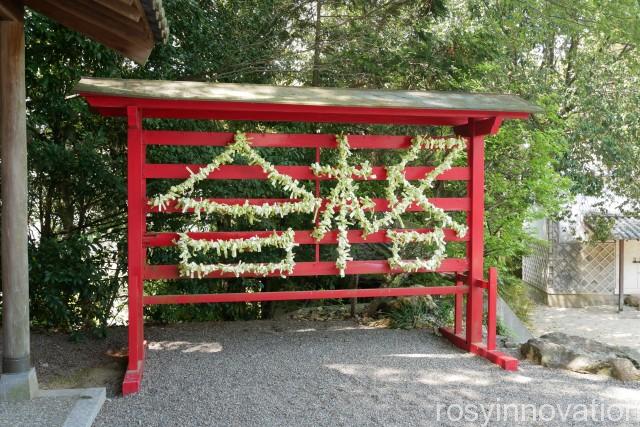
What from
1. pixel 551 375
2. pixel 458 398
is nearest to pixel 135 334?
pixel 458 398

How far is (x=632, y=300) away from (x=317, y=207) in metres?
12.3

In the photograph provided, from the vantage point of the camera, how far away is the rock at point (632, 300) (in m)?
14.4

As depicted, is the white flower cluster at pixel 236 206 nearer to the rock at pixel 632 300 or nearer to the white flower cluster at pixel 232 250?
the white flower cluster at pixel 232 250

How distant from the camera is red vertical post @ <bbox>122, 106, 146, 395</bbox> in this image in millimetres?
4770

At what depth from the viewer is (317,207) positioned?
219 inches

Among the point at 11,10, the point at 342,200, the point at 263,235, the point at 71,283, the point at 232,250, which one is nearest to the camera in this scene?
the point at 11,10

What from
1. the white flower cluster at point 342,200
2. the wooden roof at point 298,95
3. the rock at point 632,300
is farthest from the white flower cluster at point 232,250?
the rock at point 632,300

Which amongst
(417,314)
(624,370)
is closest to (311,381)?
(417,314)

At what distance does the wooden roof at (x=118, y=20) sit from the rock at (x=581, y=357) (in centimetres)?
432

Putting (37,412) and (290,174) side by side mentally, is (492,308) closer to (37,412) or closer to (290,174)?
(290,174)

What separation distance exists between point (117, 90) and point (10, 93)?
2.68 feet

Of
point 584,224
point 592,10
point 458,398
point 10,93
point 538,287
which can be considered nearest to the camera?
point 10,93

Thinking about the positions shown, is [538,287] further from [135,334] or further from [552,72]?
[135,334]

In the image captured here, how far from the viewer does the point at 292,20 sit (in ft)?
28.2
